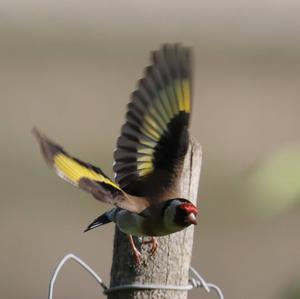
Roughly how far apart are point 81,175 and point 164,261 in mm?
381

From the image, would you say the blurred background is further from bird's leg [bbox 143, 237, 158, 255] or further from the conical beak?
the conical beak

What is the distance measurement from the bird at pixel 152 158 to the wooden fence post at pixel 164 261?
25 millimetres

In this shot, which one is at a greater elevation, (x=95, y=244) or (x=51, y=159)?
(x=51, y=159)

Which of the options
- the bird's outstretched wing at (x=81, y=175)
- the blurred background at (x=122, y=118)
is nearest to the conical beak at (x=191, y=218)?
the bird's outstretched wing at (x=81, y=175)

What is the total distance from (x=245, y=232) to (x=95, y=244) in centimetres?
81

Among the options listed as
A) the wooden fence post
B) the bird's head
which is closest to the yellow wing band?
the bird's head

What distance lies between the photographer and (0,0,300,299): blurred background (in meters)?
6.05

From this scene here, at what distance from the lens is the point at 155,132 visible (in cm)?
285

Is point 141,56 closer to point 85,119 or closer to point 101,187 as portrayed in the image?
point 85,119

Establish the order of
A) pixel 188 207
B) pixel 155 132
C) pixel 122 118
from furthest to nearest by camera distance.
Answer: pixel 122 118
pixel 155 132
pixel 188 207

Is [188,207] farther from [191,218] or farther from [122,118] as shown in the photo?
[122,118]

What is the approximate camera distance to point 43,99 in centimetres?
655

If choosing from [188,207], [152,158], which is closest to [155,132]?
[152,158]

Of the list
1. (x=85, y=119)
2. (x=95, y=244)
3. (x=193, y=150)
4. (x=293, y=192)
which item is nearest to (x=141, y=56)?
(x=85, y=119)
